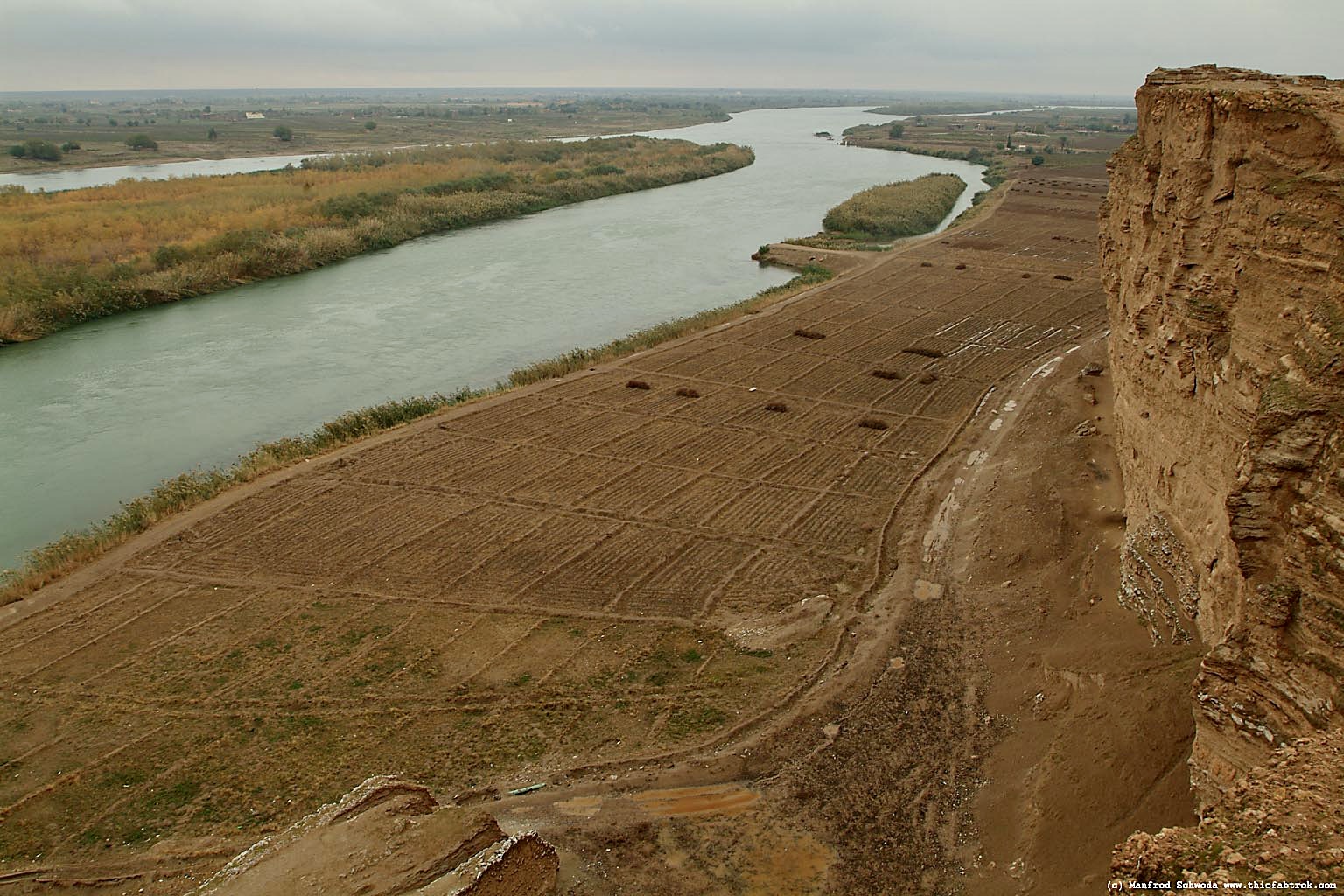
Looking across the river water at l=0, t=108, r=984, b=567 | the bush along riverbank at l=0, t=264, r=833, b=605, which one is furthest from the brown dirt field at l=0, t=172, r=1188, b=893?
the river water at l=0, t=108, r=984, b=567

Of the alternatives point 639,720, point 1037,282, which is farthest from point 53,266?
point 1037,282

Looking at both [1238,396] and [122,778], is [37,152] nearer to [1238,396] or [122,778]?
[122,778]

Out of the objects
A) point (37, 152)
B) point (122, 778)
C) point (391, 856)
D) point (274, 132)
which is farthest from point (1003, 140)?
point (391, 856)

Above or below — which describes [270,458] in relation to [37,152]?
below

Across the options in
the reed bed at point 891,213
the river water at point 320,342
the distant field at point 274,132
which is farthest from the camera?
the distant field at point 274,132

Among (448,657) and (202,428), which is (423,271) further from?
(448,657)

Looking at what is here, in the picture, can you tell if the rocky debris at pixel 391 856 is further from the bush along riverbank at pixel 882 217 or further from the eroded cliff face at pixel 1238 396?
the bush along riverbank at pixel 882 217

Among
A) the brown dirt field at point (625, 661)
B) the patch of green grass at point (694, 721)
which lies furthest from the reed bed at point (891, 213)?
the patch of green grass at point (694, 721)
